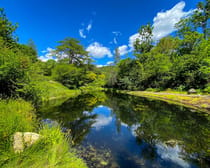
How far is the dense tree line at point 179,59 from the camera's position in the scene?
2011 cm

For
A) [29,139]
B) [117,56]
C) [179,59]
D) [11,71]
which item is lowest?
[29,139]

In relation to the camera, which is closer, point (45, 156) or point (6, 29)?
point (45, 156)

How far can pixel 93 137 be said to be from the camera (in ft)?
19.7

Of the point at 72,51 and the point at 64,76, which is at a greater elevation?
the point at 72,51

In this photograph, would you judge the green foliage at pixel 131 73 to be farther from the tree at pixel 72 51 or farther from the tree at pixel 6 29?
the tree at pixel 6 29

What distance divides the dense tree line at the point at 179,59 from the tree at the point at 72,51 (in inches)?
655

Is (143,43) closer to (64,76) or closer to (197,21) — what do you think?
(197,21)

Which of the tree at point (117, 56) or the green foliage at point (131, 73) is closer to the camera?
the green foliage at point (131, 73)

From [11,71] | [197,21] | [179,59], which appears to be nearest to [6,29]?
[11,71]

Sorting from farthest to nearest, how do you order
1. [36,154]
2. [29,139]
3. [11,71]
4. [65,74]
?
[65,74]
[11,71]
[29,139]
[36,154]

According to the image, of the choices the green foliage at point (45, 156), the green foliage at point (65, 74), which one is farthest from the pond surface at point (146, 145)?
the green foliage at point (65, 74)

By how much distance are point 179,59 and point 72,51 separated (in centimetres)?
A: 2872

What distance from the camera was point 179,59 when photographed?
23.6m

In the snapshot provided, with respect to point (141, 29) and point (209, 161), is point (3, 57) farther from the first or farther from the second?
point (141, 29)
